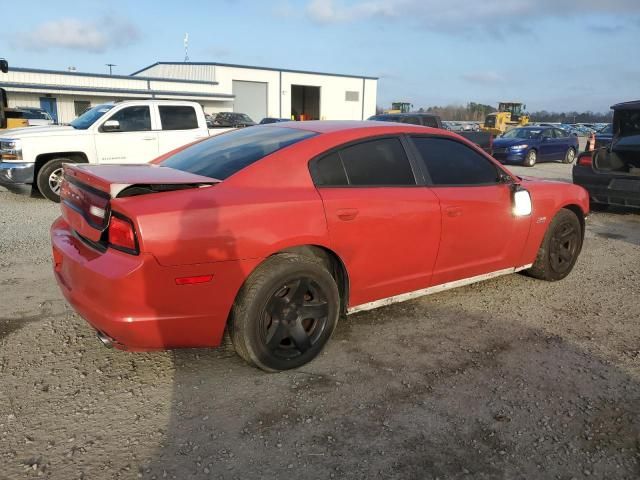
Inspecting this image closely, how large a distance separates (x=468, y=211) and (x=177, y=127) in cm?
758

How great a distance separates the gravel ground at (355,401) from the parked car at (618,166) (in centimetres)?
449

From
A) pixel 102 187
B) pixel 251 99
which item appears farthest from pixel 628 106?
pixel 251 99

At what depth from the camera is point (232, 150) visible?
3.60 metres

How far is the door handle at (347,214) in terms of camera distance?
10.7 ft

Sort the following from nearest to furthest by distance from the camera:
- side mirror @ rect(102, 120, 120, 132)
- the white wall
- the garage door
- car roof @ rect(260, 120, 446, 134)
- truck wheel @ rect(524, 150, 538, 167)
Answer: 1. car roof @ rect(260, 120, 446, 134)
2. side mirror @ rect(102, 120, 120, 132)
3. truck wheel @ rect(524, 150, 538, 167)
4. the white wall
5. the garage door

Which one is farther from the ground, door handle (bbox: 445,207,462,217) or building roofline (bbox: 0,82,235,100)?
building roofline (bbox: 0,82,235,100)

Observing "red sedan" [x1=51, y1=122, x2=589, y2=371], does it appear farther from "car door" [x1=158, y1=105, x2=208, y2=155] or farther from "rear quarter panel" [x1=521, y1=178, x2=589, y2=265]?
"car door" [x1=158, y1=105, x2=208, y2=155]

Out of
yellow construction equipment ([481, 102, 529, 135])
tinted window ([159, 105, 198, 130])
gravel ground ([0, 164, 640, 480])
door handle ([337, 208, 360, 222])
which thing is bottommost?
gravel ground ([0, 164, 640, 480])

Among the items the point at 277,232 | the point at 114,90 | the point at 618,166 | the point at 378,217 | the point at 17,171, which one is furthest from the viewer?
the point at 114,90

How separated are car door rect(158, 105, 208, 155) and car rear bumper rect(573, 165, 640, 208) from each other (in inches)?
274

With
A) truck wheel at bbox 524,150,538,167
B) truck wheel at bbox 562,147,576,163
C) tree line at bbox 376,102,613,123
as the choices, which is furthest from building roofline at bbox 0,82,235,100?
tree line at bbox 376,102,613,123

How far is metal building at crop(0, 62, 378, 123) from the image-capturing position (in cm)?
3400

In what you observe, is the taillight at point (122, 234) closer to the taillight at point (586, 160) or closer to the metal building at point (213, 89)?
the taillight at point (586, 160)

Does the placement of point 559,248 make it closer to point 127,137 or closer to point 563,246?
point 563,246
